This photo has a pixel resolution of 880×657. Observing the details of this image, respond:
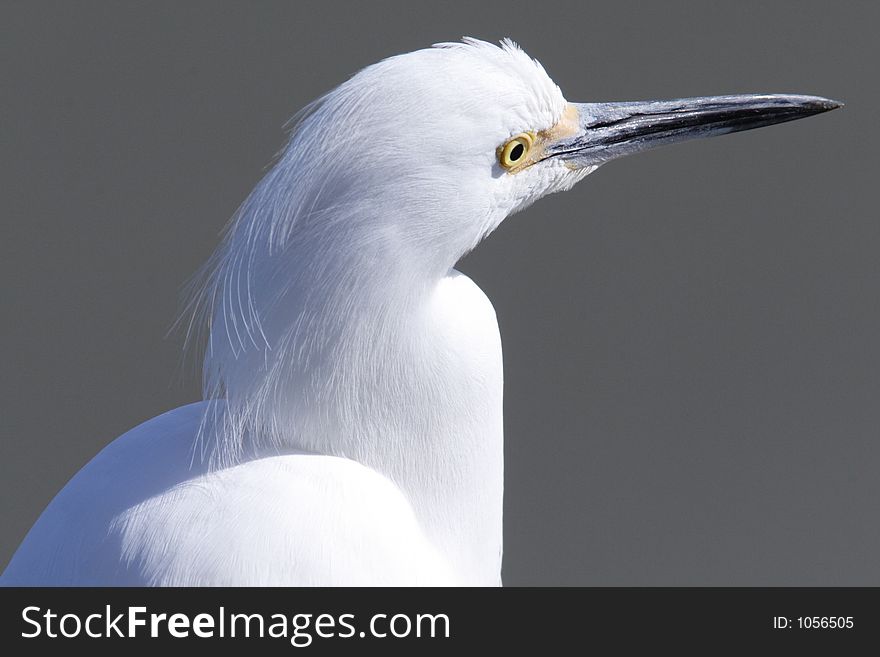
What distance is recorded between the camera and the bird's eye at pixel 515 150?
1951mm

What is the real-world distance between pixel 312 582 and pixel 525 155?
2.38ft

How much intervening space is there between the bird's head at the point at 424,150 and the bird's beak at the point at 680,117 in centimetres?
17

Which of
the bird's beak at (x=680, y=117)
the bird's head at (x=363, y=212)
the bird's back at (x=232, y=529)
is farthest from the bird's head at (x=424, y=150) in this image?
the bird's back at (x=232, y=529)

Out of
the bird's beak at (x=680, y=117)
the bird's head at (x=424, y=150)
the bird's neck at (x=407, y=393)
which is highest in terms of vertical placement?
the bird's beak at (x=680, y=117)

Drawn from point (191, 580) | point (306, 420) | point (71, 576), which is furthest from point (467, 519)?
point (71, 576)

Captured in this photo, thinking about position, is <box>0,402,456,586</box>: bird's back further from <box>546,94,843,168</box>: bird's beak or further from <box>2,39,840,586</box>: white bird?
<box>546,94,843,168</box>: bird's beak

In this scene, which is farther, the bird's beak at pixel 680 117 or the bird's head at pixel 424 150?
the bird's beak at pixel 680 117

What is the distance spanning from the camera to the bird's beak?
2.16m

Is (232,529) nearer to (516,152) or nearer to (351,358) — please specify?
(351,358)

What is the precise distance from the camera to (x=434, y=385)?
2.05 meters

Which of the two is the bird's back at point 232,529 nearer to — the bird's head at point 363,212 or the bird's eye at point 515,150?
the bird's head at point 363,212

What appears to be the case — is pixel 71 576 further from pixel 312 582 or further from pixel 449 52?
pixel 449 52

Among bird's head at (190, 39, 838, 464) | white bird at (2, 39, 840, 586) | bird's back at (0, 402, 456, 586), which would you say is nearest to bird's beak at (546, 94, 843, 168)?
white bird at (2, 39, 840, 586)

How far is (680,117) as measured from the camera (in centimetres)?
220
